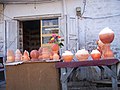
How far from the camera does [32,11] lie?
797 cm

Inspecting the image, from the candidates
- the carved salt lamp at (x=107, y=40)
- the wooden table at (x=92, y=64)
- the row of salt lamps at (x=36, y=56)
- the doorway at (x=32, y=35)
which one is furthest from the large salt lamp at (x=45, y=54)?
the doorway at (x=32, y=35)

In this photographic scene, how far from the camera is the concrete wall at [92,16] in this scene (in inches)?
285

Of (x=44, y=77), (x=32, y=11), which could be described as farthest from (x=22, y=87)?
(x=32, y=11)

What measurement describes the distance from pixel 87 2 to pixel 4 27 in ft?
10.4

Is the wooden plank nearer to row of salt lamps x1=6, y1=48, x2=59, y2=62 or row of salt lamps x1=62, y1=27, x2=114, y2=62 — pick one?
row of salt lamps x1=62, y1=27, x2=114, y2=62

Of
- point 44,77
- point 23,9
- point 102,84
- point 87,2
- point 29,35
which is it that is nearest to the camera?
point 44,77

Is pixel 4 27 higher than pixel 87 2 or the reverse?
the reverse

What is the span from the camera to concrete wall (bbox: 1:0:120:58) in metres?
7.25

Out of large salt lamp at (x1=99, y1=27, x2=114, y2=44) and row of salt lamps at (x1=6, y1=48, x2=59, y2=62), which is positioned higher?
large salt lamp at (x1=99, y1=27, x2=114, y2=44)

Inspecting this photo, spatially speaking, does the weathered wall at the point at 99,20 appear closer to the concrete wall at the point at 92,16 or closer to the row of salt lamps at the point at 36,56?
the concrete wall at the point at 92,16

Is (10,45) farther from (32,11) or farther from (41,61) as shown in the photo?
(41,61)

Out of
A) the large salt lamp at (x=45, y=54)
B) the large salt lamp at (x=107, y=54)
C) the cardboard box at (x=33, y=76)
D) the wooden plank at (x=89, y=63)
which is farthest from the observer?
the large salt lamp at (x=45, y=54)

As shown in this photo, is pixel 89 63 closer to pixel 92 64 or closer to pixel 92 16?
pixel 92 64

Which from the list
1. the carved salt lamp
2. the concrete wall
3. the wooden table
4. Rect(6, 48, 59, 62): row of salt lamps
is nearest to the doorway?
the concrete wall
